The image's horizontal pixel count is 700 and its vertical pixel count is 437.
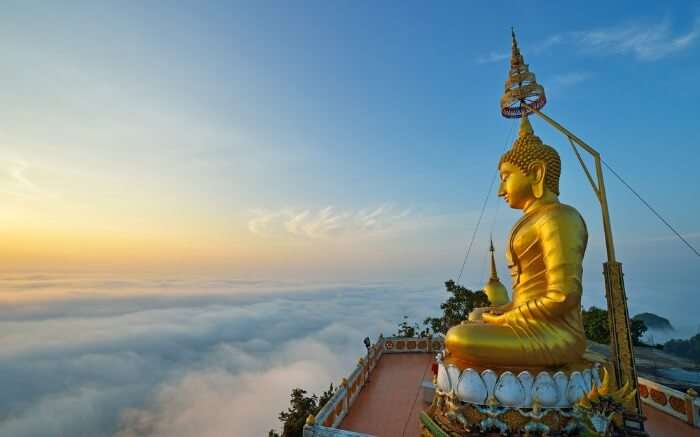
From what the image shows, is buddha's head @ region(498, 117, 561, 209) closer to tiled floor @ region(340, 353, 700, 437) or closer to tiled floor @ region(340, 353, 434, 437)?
tiled floor @ region(340, 353, 700, 437)

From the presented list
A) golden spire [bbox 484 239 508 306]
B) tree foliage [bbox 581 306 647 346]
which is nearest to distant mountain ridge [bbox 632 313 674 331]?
tree foliage [bbox 581 306 647 346]

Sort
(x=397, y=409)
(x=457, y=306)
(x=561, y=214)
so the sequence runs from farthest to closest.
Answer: (x=457, y=306) → (x=397, y=409) → (x=561, y=214)

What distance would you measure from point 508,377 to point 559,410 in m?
0.85

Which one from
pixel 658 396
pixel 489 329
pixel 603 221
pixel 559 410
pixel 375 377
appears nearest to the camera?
pixel 559 410

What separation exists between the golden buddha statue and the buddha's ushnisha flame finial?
98.0 inches

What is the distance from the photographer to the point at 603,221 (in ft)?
20.6

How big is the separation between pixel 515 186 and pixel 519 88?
9.47ft

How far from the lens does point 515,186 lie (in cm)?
698

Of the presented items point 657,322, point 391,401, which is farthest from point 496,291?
point 657,322

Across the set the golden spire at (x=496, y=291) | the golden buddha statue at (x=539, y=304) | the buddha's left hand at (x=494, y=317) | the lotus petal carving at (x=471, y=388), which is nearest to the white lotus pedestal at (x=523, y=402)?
the lotus petal carving at (x=471, y=388)

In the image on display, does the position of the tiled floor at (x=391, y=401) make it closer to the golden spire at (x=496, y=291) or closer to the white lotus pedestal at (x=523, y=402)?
the white lotus pedestal at (x=523, y=402)

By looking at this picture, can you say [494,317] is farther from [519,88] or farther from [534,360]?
[519,88]

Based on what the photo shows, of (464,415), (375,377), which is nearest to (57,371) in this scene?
(375,377)

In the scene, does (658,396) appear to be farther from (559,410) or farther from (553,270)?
(553,270)
